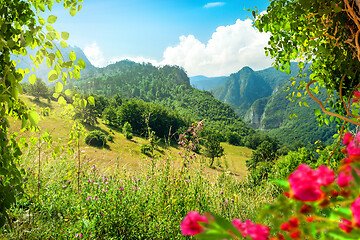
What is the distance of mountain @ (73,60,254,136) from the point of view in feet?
289

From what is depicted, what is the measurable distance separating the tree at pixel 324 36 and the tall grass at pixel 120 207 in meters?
1.91

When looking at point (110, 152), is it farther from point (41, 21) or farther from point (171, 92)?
point (171, 92)

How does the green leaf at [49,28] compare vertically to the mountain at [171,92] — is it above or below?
below

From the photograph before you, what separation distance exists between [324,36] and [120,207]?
341 cm

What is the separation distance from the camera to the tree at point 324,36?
220 cm

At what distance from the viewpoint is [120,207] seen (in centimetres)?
253

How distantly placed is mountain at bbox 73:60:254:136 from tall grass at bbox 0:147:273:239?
7618 cm

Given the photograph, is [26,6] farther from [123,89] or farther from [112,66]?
[112,66]

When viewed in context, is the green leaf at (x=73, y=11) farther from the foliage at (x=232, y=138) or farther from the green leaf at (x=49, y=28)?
the foliage at (x=232, y=138)

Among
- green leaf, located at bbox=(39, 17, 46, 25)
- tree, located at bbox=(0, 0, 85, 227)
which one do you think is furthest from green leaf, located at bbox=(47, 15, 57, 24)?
green leaf, located at bbox=(39, 17, 46, 25)

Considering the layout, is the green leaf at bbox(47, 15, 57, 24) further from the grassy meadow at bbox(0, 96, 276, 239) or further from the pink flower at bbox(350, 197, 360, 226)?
the pink flower at bbox(350, 197, 360, 226)

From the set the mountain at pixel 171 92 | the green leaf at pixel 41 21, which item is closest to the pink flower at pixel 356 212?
the green leaf at pixel 41 21

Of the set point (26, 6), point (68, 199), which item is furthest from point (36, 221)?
point (26, 6)

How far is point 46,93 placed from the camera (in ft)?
120
